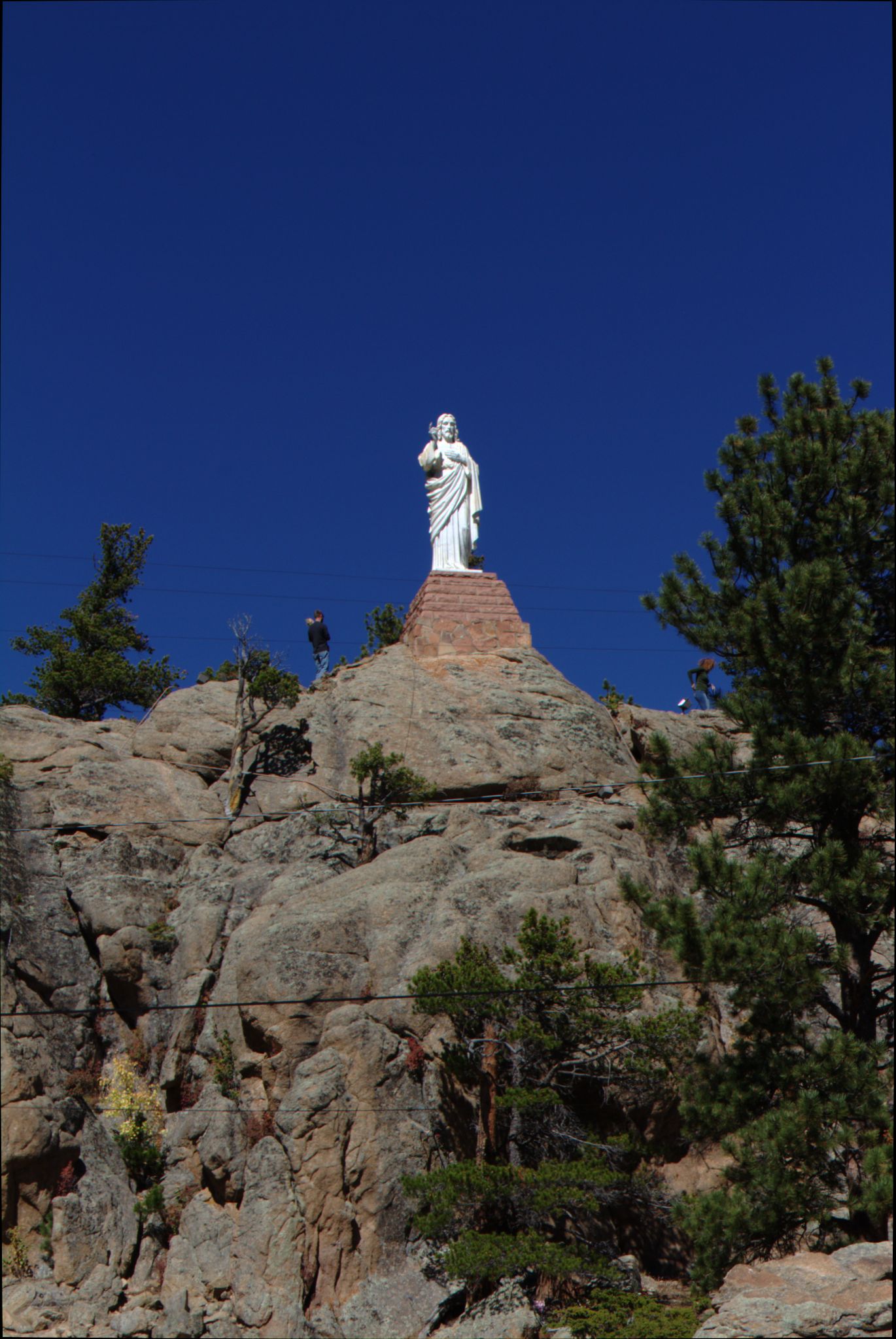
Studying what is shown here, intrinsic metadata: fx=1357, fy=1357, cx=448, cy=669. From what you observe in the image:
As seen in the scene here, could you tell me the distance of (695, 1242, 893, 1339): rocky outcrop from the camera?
14297 millimetres

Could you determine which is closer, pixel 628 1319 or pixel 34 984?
pixel 628 1319

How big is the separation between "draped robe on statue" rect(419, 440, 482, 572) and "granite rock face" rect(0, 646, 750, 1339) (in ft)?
9.05

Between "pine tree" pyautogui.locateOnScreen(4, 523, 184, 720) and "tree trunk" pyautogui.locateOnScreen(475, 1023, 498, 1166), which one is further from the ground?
"pine tree" pyautogui.locateOnScreen(4, 523, 184, 720)

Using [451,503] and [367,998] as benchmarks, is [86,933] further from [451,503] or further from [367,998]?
[451,503]

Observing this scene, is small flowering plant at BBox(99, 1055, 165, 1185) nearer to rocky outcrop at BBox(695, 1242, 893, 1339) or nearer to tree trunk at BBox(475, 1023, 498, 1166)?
tree trunk at BBox(475, 1023, 498, 1166)

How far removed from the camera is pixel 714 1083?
16.5 metres

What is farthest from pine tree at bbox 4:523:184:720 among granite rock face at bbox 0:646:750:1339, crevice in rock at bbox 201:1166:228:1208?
crevice in rock at bbox 201:1166:228:1208

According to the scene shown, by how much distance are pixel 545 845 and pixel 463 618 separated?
898 cm

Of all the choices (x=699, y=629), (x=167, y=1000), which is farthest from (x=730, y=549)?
(x=167, y=1000)

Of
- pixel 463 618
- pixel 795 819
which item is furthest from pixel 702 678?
pixel 795 819

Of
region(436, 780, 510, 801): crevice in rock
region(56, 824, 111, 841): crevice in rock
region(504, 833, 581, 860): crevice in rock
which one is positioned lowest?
region(504, 833, 581, 860): crevice in rock

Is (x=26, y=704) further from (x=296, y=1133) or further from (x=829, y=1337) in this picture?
(x=829, y=1337)

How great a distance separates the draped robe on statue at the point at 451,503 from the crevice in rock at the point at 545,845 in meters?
9.52

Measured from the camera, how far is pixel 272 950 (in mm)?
21016
